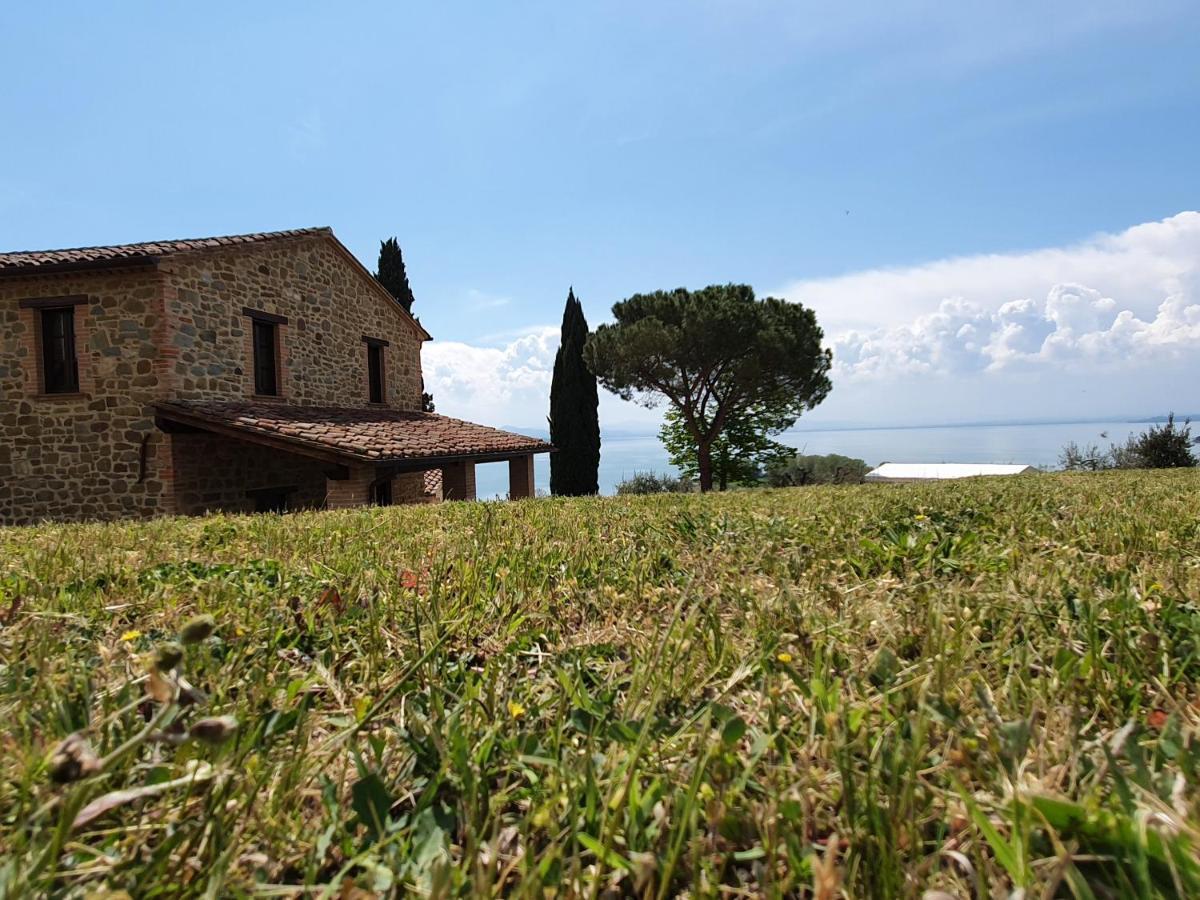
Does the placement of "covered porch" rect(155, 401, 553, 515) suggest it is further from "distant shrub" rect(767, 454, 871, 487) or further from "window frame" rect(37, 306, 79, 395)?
"distant shrub" rect(767, 454, 871, 487)

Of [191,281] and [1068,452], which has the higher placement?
[191,281]

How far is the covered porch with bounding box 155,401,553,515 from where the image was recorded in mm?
11391

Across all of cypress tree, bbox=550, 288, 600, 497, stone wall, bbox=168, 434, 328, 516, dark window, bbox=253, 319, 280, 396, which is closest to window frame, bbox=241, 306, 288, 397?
dark window, bbox=253, 319, 280, 396

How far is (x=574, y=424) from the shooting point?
25.7m

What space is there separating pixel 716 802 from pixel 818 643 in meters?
0.69

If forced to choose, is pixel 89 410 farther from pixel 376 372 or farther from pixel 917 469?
pixel 917 469

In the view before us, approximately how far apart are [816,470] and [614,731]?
28589 mm

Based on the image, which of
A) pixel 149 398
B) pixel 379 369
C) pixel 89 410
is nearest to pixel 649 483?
pixel 379 369

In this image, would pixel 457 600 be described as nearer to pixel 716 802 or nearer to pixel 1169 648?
pixel 716 802

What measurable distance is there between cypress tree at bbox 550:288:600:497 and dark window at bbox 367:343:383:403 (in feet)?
28.9

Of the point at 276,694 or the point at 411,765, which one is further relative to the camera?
the point at 276,694

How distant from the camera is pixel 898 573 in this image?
2.31 m

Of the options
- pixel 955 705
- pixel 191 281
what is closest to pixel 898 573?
pixel 955 705

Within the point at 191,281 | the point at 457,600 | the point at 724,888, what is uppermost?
the point at 191,281
